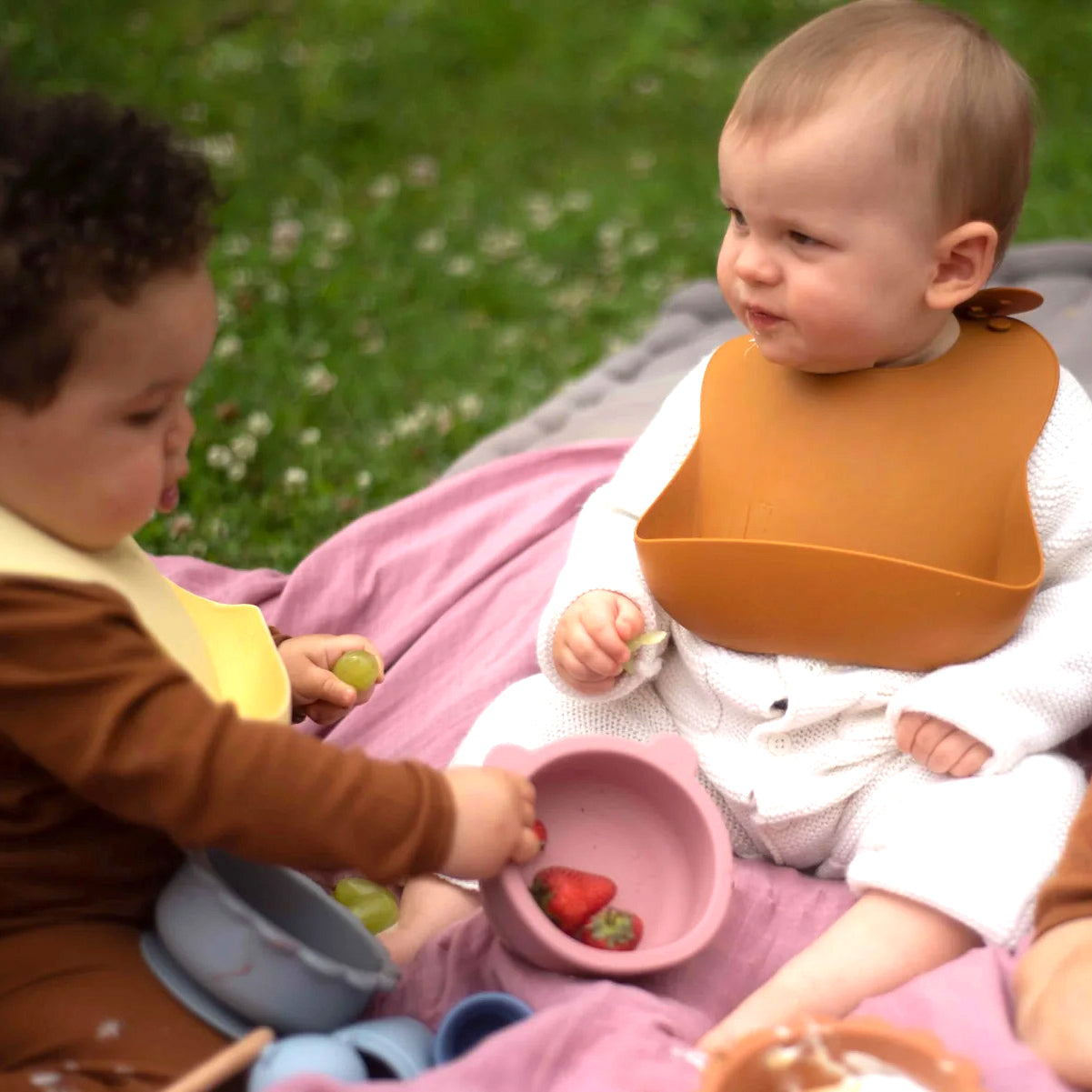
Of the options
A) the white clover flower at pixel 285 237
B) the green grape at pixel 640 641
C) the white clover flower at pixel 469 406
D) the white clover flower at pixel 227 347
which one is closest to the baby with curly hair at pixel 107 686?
the green grape at pixel 640 641

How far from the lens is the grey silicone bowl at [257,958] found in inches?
52.9

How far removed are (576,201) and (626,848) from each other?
289 cm

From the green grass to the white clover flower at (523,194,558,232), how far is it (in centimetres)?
2

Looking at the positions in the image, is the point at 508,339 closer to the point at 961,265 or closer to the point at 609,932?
the point at 961,265

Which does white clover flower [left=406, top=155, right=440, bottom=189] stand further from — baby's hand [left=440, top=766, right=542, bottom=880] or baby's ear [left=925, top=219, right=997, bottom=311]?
baby's hand [left=440, top=766, right=542, bottom=880]

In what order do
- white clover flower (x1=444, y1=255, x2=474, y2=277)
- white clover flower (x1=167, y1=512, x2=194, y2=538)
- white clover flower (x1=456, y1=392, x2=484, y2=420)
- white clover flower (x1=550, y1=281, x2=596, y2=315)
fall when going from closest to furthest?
white clover flower (x1=167, y1=512, x2=194, y2=538)
white clover flower (x1=456, y1=392, x2=484, y2=420)
white clover flower (x1=550, y1=281, x2=596, y2=315)
white clover flower (x1=444, y1=255, x2=474, y2=277)

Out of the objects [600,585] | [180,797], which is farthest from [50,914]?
[600,585]

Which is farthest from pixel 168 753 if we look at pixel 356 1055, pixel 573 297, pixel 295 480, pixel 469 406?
pixel 573 297

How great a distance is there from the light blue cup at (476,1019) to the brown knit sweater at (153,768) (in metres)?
0.18

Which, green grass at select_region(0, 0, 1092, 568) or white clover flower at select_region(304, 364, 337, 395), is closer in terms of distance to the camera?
green grass at select_region(0, 0, 1092, 568)

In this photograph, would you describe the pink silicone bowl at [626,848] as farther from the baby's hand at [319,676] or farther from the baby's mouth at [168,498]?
the baby's mouth at [168,498]

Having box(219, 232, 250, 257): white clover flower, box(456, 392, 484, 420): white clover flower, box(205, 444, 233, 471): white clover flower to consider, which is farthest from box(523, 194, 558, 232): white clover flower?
box(205, 444, 233, 471): white clover flower

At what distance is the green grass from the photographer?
295 centimetres

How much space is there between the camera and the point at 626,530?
1.90 m
